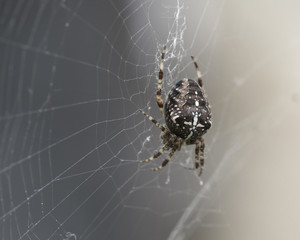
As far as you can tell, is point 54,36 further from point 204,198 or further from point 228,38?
point 228,38

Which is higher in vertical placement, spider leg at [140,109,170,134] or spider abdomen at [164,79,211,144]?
spider abdomen at [164,79,211,144]

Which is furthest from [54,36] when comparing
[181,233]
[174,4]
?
[181,233]

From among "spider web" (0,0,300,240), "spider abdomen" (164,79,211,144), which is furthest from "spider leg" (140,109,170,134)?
"spider web" (0,0,300,240)

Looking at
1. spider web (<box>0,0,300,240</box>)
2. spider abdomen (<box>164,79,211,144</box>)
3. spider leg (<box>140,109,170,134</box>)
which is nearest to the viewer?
spider abdomen (<box>164,79,211,144</box>)

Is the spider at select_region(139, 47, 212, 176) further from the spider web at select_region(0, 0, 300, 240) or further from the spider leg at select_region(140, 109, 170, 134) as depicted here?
the spider web at select_region(0, 0, 300, 240)

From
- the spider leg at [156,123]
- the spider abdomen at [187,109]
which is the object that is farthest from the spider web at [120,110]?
the spider abdomen at [187,109]

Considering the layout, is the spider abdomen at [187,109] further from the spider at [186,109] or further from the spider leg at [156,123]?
the spider leg at [156,123]

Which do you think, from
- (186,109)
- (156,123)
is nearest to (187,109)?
(186,109)
